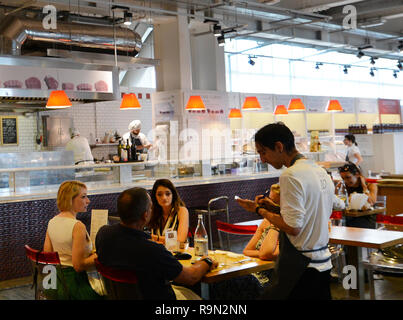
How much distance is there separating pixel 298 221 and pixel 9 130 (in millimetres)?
9927

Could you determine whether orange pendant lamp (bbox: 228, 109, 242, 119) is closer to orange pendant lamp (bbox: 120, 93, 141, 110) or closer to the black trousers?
orange pendant lamp (bbox: 120, 93, 141, 110)

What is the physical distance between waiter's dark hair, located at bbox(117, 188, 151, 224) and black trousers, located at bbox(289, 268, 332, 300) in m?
0.96

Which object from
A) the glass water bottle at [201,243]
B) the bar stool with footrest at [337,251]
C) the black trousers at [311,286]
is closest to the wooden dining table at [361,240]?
the bar stool with footrest at [337,251]

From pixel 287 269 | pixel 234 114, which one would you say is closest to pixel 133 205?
pixel 287 269

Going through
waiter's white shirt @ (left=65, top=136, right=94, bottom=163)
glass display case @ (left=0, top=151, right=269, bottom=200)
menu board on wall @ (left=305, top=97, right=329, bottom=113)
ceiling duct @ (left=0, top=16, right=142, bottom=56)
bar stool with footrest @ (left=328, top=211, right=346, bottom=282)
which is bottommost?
bar stool with footrest @ (left=328, top=211, right=346, bottom=282)

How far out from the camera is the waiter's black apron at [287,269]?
9.23ft

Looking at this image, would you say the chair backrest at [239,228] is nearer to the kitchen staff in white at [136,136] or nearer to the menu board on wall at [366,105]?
the kitchen staff in white at [136,136]

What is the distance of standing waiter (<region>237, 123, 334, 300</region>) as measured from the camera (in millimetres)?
2773

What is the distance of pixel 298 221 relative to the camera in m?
2.75

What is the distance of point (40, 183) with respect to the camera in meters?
6.86

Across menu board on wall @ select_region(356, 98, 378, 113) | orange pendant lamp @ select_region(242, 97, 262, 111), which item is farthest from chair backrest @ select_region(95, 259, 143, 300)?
menu board on wall @ select_region(356, 98, 378, 113)

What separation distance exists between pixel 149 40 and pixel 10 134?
14.8 feet
